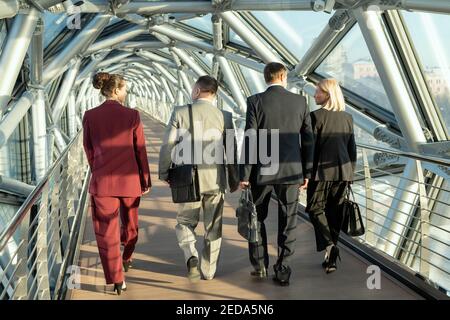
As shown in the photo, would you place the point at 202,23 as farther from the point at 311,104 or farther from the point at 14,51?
the point at 14,51

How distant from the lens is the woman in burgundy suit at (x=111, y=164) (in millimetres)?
4316

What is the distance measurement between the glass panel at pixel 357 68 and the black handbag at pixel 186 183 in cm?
642

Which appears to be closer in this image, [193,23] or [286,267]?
[286,267]

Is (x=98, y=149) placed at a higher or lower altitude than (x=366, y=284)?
higher

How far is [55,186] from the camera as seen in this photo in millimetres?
4922

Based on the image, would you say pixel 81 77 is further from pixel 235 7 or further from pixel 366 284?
pixel 366 284

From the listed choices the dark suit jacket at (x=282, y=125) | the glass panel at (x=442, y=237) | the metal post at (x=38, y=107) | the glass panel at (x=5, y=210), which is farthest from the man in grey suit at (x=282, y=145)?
the glass panel at (x=5, y=210)

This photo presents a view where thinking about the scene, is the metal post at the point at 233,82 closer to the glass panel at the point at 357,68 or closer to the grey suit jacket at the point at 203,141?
the glass panel at the point at 357,68

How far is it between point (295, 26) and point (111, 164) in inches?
363

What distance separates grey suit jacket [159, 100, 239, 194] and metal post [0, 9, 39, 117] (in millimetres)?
3819
